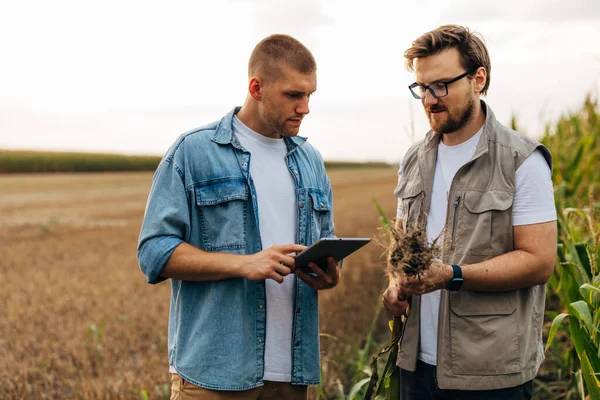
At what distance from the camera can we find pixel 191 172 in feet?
8.25

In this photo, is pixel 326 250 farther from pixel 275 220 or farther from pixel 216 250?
pixel 216 250

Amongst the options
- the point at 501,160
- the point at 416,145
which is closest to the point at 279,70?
the point at 416,145

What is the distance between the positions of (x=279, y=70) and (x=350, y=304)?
14.1 feet

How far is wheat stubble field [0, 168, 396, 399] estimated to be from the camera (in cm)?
462

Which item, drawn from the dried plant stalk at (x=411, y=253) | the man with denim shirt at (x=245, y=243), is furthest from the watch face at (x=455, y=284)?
the man with denim shirt at (x=245, y=243)

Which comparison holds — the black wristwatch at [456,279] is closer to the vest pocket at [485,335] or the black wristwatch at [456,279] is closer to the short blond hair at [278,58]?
the vest pocket at [485,335]

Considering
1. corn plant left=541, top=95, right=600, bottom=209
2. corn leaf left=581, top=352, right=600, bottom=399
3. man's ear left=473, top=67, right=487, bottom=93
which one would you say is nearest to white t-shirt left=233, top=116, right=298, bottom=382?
man's ear left=473, top=67, right=487, bottom=93

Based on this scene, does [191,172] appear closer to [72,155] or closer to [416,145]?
[416,145]

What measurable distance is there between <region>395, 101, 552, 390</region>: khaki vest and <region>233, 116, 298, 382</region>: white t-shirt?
1.96 ft

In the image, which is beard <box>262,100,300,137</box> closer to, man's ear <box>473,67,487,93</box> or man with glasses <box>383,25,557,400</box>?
man with glasses <box>383,25,557,400</box>

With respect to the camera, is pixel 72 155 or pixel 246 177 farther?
pixel 72 155

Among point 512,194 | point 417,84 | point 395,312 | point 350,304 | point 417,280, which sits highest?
point 417,84

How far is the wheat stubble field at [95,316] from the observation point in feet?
15.2

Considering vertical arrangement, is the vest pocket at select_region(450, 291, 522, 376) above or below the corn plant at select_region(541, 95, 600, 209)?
below
